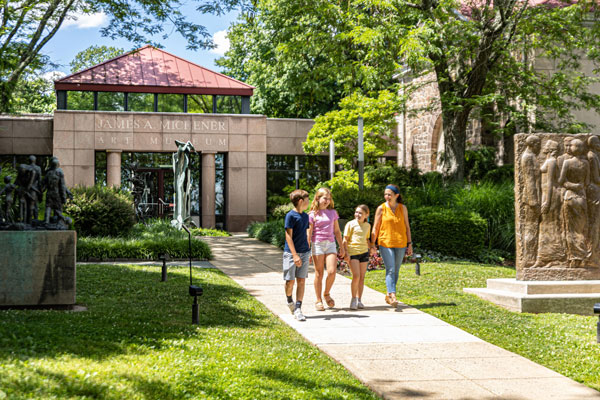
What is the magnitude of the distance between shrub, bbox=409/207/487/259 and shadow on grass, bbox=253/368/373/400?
37.5 feet

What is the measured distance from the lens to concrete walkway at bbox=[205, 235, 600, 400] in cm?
573

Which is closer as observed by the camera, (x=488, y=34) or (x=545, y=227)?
(x=545, y=227)

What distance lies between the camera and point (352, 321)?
889 cm

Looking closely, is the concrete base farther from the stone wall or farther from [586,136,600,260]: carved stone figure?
the stone wall

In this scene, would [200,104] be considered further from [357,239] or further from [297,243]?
[297,243]

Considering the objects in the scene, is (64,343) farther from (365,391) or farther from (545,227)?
(545,227)

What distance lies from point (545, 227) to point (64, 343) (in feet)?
25.5

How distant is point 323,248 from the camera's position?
367 inches

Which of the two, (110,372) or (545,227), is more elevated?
(545,227)

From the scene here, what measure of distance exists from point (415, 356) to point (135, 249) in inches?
433

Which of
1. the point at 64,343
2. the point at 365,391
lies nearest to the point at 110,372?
the point at 64,343

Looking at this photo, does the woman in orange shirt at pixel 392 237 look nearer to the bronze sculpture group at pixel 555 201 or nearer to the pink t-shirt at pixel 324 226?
the pink t-shirt at pixel 324 226

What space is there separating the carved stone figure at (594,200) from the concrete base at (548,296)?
621mm

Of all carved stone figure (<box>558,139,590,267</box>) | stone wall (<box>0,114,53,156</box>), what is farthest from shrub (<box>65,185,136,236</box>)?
carved stone figure (<box>558,139,590,267</box>)
